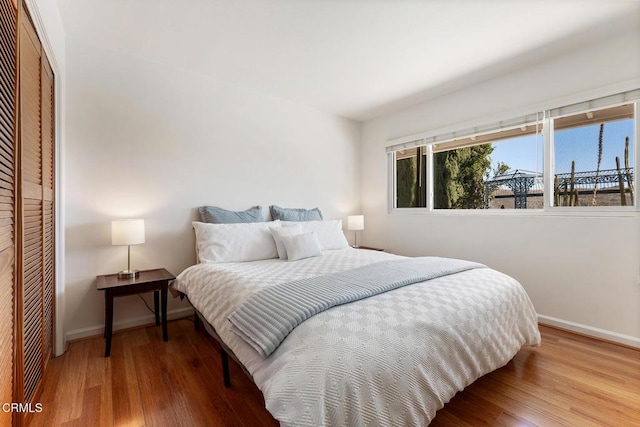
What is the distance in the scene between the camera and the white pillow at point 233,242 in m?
2.64

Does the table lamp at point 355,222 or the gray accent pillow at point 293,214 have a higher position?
the gray accent pillow at point 293,214

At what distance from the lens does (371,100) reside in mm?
3656

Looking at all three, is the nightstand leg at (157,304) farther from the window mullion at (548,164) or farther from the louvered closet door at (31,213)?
the window mullion at (548,164)

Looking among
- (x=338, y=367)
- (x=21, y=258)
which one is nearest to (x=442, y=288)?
(x=338, y=367)

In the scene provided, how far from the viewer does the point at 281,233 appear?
9.43 feet

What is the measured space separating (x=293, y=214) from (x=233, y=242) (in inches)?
37.9

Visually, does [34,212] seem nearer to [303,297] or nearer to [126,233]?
[126,233]

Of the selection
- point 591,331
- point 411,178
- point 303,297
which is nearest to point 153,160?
point 303,297

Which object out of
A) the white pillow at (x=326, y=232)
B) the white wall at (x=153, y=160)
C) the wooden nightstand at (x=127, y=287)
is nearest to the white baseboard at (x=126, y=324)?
the white wall at (x=153, y=160)

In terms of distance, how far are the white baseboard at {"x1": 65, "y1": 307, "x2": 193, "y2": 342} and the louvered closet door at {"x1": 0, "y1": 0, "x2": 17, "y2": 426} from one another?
4.62 ft

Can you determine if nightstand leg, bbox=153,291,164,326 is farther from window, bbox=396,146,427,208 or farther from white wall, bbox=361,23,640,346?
window, bbox=396,146,427,208

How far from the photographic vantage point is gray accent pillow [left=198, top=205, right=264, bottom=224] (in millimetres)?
2941

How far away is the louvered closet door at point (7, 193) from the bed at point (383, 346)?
865 mm

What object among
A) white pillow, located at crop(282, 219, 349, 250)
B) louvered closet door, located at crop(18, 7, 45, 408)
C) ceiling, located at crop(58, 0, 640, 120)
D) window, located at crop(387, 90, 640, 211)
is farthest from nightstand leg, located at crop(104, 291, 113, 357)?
window, located at crop(387, 90, 640, 211)
